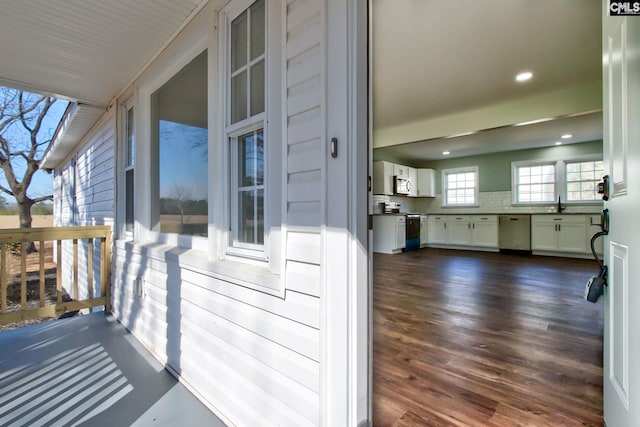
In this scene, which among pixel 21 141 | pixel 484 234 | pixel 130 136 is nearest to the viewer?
pixel 130 136

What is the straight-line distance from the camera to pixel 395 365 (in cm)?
197

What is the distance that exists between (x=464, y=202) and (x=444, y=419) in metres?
7.65

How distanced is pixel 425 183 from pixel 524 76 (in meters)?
4.89

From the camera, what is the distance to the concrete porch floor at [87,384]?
5.51 ft

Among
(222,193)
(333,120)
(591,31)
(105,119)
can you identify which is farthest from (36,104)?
(591,31)

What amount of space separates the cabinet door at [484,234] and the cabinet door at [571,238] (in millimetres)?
1229

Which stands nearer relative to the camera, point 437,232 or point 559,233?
point 559,233

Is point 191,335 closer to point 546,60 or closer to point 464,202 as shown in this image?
point 546,60

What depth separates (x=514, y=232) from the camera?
23.8 feet

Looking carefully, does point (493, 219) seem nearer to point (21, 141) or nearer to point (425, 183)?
point (425, 183)

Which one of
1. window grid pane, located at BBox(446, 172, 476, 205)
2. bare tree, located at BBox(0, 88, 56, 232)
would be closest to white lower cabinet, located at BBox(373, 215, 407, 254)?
window grid pane, located at BBox(446, 172, 476, 205)

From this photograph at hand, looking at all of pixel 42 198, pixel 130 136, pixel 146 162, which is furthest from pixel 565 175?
pixel 42 198

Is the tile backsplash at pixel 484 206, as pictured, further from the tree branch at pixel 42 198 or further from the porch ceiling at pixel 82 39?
the tree branch at pixel 42 198

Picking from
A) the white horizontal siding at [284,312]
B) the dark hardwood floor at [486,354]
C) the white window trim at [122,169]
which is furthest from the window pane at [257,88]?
the white window trim at [122,169]
